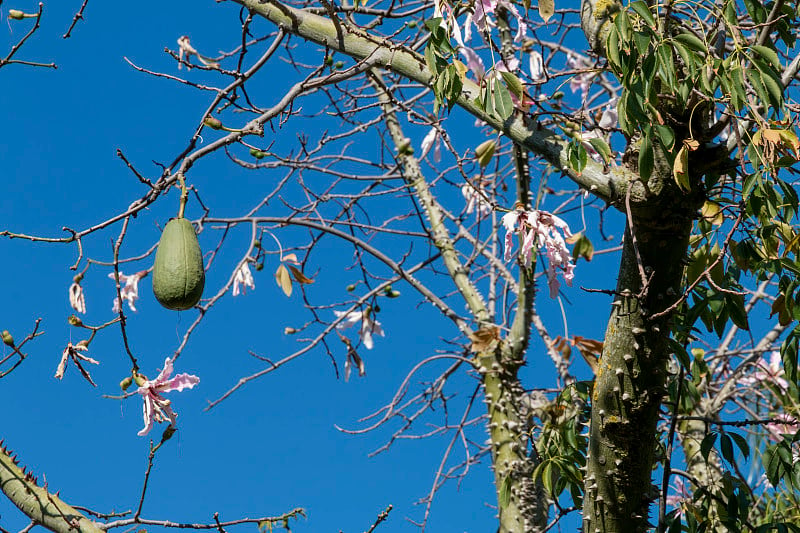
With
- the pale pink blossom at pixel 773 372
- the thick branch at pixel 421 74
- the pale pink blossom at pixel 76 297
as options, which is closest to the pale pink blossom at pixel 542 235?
the thick branch at pixel 421 74

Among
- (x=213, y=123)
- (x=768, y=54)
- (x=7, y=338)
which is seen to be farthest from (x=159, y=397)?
(x=768, y=54)

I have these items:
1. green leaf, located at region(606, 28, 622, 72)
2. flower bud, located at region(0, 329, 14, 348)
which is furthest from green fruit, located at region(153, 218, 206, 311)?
green leaf, located at region(606, 28, 622, 72)

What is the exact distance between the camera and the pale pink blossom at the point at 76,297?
2113 millimetres

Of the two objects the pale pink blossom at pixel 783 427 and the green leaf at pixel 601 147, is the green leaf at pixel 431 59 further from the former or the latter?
the pale pink blossom at pixel 783 427

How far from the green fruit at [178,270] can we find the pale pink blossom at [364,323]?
1915 millimetres

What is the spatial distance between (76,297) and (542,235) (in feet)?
4.13

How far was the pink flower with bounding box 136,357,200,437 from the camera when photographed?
1999 millimetres

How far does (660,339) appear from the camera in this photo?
219 centimetres

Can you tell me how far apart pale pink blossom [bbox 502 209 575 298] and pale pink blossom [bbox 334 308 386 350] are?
4.68 feet

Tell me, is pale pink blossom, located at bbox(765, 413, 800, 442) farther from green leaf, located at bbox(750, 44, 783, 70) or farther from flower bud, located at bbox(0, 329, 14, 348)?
flower bud, located at bbox(0, 329, 14, 348)

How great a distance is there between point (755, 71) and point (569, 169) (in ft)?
2.05

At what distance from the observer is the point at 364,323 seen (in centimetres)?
371

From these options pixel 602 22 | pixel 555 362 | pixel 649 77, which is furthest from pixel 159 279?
pixel 555 362

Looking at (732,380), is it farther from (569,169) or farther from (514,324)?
(569,169)
